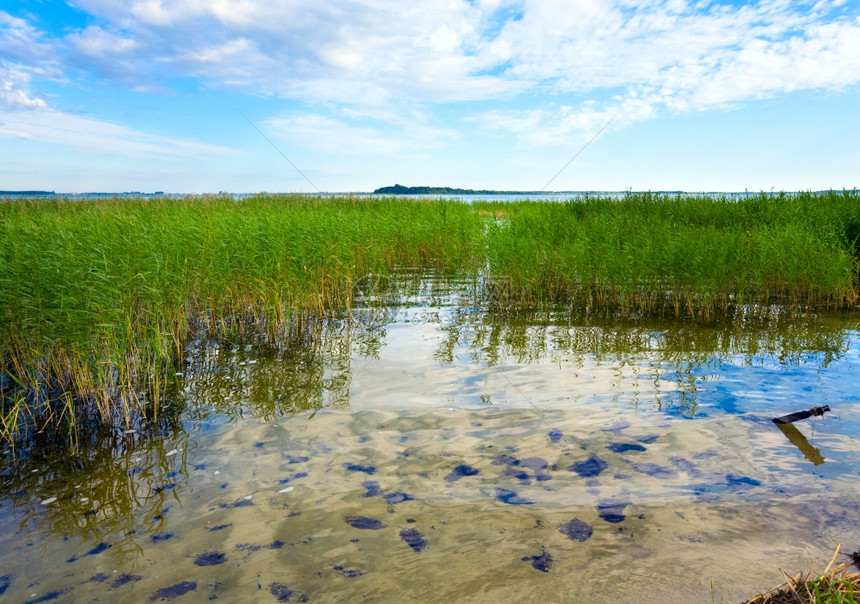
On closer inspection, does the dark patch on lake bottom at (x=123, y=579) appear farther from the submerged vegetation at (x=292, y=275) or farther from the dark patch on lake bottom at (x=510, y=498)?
the dark patch on lake bottom at (x=510, y=498)

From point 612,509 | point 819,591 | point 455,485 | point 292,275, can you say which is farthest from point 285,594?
point 292,275

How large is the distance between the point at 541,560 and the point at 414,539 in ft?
3.02

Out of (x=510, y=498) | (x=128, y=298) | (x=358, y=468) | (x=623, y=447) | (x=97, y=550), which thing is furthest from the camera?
(x=128, y=298)

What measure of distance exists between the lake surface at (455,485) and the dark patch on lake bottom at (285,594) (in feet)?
0.05

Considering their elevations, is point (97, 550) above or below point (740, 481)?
below

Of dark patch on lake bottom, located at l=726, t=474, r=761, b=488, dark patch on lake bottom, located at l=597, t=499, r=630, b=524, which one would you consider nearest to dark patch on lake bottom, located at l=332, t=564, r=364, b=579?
dark patch on lake bottom, located at l=597, t=499, r=630, b=524

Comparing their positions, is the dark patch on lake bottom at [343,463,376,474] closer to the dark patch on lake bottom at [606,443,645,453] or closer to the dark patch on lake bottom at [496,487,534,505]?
the dark patch on lake bottom at [496,487,534,505]

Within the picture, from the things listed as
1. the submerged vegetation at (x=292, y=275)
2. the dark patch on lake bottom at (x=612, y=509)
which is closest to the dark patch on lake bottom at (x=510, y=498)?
the dark patch on lake bottom at (x=612, y=509)

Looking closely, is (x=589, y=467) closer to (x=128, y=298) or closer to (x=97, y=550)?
(x=97, y=550)

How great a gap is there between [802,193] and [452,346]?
16.0 meters

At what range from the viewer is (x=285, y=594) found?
332 centimetres

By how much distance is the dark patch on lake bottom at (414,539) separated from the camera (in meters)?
3.74

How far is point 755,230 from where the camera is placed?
13.2 meters

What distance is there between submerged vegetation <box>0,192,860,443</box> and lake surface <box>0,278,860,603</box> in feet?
3.08
